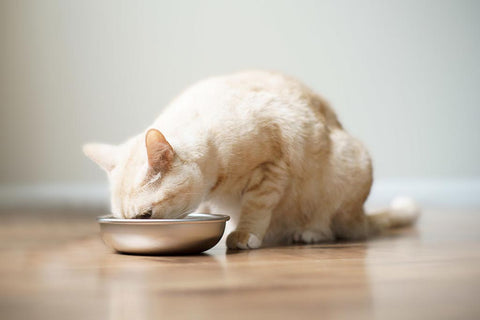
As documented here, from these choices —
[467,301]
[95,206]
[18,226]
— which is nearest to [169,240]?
[467,301]

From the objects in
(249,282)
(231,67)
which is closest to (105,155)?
(249,282)

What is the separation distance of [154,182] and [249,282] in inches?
22.6

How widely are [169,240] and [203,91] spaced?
75 cm

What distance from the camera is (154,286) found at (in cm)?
151

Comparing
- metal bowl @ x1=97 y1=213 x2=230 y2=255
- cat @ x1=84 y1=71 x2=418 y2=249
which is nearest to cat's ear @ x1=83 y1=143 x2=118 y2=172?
cat @ x1=84 y1=71 x2=418 y2=249

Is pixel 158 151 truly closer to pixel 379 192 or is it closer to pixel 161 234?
pixel 161 234

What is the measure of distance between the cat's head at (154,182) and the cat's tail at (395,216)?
1.24 metres

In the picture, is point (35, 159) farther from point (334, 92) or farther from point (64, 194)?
point (334, 92)

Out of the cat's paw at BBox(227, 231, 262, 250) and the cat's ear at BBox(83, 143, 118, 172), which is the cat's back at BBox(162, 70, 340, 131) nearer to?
the cat's ear at BBox(83, 143, 118, 172)

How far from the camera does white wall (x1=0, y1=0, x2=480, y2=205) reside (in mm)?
5852

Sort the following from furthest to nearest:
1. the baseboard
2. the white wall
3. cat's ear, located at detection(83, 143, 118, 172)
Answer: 1. the white wall
2. the baseboard
3. cat's ear, located at detection(83, 143, 118, 172)

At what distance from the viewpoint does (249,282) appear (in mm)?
1555

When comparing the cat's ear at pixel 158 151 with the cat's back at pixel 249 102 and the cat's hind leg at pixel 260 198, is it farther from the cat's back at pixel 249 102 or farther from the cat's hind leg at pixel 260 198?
the cat's hind leg at pixel 260 198

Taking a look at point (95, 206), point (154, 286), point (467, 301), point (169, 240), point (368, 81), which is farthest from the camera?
point (368, 81)
